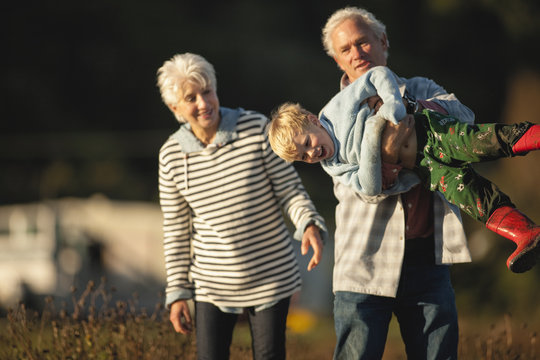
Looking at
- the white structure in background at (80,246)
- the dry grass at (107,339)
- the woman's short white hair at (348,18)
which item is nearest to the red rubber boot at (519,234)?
the woman's short white hair at (348,18)

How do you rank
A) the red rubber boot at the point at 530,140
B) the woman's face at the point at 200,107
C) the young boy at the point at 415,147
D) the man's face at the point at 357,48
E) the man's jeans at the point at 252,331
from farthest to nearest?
the woman's face at the point at 200,107 → the man's jeans at the point at 252,331 → the man's face at the point at 357,48 → the young boy at the point at 415,147 → the red rubber boot at the point at 530,140

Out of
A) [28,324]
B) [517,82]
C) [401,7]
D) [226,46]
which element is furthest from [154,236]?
[226,46]

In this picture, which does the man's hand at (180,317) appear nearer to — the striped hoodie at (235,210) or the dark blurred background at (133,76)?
the striped hoodie at (235,210)

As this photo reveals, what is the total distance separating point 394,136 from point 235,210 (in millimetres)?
999

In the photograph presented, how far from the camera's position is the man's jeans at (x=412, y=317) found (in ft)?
10.8

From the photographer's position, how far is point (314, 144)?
131 inches

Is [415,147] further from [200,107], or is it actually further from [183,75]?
[183,75]

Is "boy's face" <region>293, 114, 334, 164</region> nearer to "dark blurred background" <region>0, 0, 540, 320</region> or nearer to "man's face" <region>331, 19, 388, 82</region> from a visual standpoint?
"man's face" <region>331, 19, 388, 82</region>

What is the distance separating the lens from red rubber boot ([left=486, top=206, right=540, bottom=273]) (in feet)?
9.34

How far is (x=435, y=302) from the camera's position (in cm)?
330

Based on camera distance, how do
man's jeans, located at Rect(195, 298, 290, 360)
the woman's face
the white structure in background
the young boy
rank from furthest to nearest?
1. the white structure in background
2. the woman's face
3. man's jeans, located at Rect(195, 298, 290, 360)
4. the young boy

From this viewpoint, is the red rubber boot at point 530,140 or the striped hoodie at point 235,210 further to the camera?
the striped hoodie at point 235,210

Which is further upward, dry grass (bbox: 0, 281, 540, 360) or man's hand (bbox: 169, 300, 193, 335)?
man's hand (bbox: 169, 300, 193, 335)

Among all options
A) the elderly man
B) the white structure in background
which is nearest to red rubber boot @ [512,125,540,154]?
the elderly man
